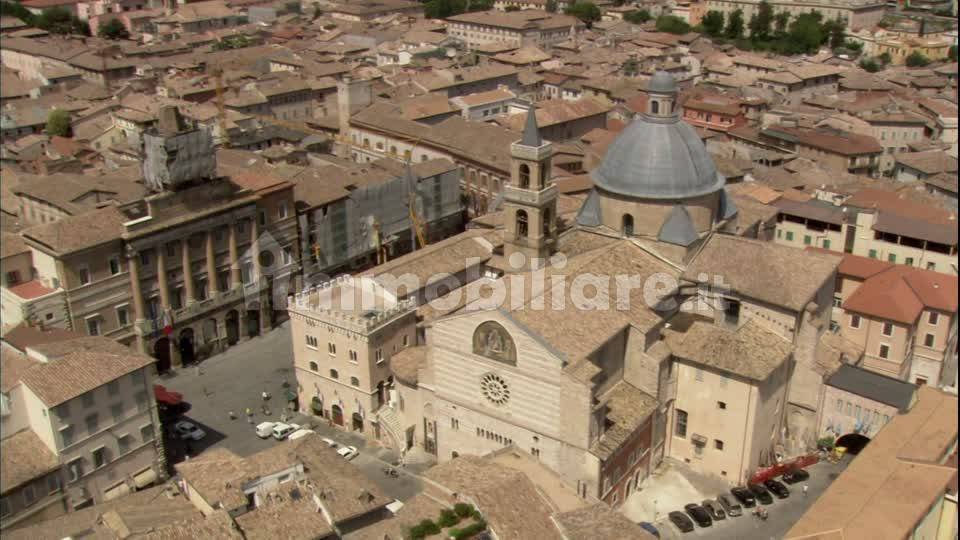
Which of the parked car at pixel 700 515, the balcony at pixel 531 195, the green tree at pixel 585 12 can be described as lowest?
the parked car at pixel 700 515

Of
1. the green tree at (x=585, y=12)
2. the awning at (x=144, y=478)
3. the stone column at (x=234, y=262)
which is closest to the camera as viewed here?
the awning at (x=144, y=478)

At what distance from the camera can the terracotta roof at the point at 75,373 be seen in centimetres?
4100

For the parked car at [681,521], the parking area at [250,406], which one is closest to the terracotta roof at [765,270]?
the parked car at [681,521]

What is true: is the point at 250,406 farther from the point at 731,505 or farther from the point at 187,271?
the point at 731,505

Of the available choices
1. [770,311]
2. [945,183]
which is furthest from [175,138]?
[945,183]

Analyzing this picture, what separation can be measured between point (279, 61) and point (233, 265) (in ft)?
233

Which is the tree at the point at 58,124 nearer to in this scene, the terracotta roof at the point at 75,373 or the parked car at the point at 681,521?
the terracotta roof at the point at 75,373

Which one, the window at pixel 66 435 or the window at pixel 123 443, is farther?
the window at pixel 123 443

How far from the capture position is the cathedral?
42.0 m

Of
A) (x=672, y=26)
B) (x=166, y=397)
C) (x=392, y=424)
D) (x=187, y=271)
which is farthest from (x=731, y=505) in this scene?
(x=672, y=26)

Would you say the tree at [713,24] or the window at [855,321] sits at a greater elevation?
the tree at [713,24]

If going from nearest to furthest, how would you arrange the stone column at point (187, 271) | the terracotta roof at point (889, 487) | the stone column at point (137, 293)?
the terracotta roof at point (889, 487) → the stone column at point (137, 293) → the stone column at point (187, 271)

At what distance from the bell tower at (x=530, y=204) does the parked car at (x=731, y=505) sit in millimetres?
15109

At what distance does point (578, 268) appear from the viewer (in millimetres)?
45062
